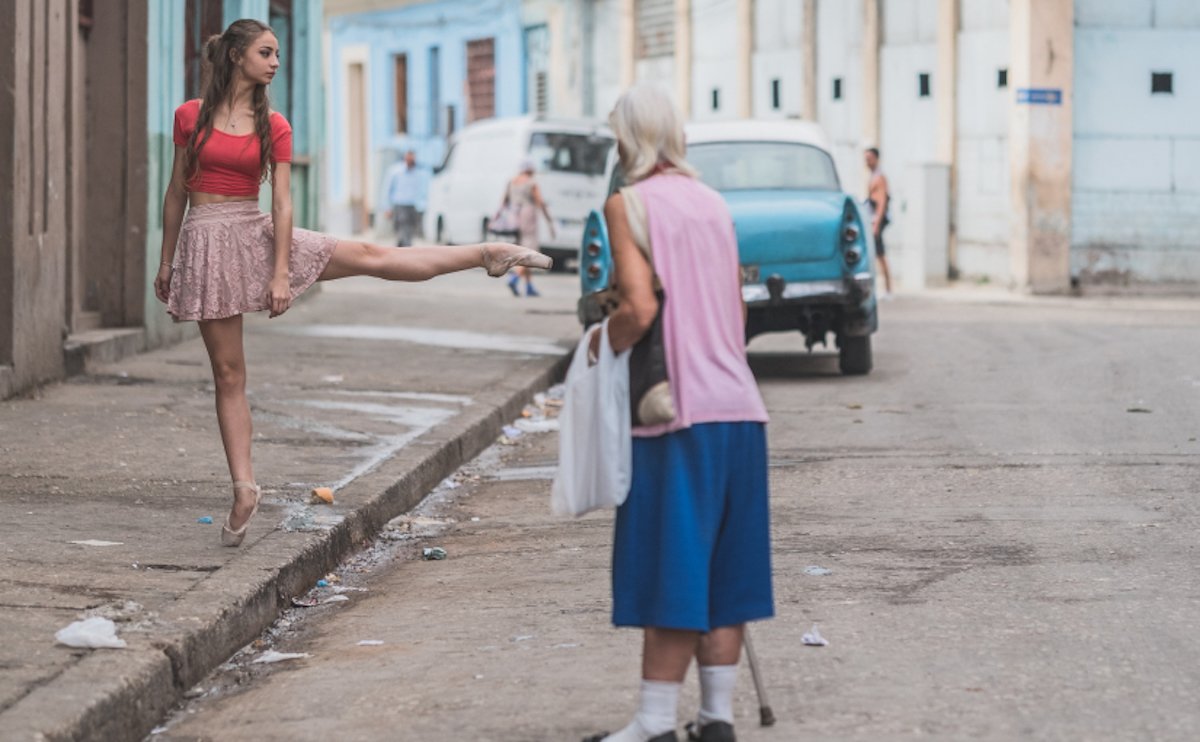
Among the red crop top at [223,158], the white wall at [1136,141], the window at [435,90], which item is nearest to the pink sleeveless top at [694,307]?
the red crop top at [223,158]

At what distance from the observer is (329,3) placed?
48094 mm

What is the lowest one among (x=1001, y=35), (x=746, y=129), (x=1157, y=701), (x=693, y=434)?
(x=1157, y=701)

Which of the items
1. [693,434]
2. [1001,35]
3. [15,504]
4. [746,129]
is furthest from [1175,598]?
[1001,35]

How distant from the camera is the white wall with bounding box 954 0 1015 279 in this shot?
26.9 metres

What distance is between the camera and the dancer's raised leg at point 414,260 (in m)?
7.26

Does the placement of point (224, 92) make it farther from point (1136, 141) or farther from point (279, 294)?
point (1136, 141)

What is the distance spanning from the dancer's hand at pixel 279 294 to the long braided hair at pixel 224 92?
1.37ft

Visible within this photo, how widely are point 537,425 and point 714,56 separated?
22.3 m

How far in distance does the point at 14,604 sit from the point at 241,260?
1.56 metres

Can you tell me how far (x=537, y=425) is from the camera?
1256 centimetres

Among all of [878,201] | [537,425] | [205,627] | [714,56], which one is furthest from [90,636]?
[714,56]

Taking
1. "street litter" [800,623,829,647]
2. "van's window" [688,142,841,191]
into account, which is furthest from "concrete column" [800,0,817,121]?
"street litter" [800,623,829,647]

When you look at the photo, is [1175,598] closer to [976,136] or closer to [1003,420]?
[1003,420]

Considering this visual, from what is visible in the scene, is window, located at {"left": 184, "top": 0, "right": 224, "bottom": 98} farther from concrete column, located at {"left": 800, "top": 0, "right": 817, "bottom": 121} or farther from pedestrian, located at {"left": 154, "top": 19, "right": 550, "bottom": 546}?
concrete column, located at {"left": 800, "top": 0, "right": 817, "bottom": 121}
